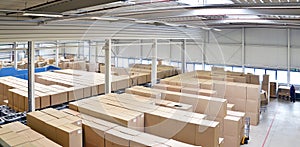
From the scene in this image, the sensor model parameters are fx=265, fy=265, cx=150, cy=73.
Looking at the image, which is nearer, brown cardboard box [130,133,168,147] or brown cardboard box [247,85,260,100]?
brown cardboard box [130,133,168,147]

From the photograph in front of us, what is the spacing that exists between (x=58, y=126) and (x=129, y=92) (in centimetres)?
260

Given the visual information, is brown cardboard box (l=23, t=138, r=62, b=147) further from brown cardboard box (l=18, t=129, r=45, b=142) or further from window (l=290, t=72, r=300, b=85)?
window (l=290, t=72, r=300, b=85)

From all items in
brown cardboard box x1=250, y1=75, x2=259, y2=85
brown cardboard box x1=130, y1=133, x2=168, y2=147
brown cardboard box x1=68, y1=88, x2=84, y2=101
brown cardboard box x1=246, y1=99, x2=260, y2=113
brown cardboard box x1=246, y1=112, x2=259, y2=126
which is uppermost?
brown cardboard box x1=250, y1=75, x2=259, y2=85

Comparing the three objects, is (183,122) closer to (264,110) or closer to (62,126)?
(62,126)

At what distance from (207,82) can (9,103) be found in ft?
17.4

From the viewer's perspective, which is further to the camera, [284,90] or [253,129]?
[284,90]

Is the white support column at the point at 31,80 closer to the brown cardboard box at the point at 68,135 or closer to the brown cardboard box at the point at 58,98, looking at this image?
the brown cardboard box at the point at 58,98

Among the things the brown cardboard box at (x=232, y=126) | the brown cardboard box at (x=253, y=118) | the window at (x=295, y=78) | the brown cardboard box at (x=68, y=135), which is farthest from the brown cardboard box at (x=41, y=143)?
the window at (x=295, y=78)

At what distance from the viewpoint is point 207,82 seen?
26.3ft

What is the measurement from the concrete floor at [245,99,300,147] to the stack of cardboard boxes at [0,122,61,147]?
508 cm

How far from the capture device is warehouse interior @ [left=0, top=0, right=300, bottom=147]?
12.1 feet

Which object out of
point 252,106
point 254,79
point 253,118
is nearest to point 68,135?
point 252,106

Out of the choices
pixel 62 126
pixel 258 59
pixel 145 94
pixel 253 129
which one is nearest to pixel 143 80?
pixel 145 94

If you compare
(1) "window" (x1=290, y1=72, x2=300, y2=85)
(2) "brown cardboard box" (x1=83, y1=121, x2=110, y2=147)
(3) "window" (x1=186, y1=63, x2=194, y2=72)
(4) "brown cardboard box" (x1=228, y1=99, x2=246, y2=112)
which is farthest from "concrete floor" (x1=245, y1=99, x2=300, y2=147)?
(3) "window" (x1=186, y1=63, x2=194, y2=72)
